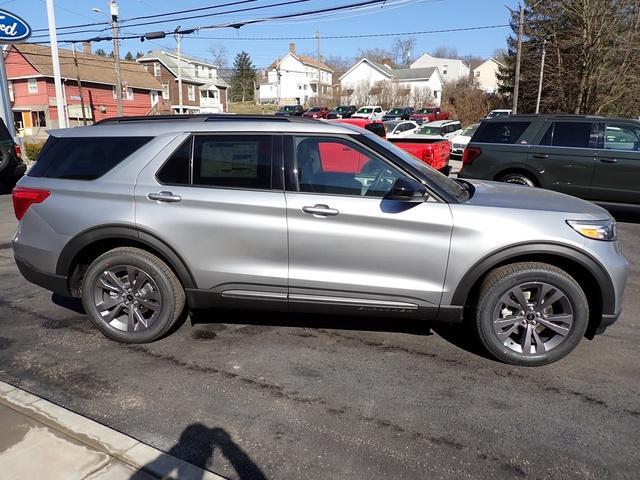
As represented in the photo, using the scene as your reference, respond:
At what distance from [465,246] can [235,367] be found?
1.86m

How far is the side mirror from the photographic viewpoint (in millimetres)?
3295

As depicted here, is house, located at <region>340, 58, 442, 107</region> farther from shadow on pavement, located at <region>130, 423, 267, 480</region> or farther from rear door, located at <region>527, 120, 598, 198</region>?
shadow on pavement, located at <region>130, 423, 267, 480</region>

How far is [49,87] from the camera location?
41438mm

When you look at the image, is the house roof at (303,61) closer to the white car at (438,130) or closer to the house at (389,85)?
the house at (389,85)

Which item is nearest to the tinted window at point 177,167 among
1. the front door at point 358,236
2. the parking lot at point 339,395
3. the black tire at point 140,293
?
the black tire at point 140,293

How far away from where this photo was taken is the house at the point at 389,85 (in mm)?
66250

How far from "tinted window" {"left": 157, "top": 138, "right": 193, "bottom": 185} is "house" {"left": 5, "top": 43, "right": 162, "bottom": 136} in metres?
40.0

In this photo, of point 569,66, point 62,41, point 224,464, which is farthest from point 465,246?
point 569,66

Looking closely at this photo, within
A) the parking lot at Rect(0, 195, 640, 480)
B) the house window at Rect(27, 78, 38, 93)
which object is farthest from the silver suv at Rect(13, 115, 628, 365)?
the house window at Rect(27, 78, 38, 93)

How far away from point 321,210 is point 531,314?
1.67 meters

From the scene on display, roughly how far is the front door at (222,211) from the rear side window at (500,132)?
636 cm

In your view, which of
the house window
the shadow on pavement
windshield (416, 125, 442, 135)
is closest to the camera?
the shadow on pavement

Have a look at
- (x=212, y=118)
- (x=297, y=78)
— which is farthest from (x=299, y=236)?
(x=297, y=78)

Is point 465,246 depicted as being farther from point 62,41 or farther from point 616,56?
point 616,56
